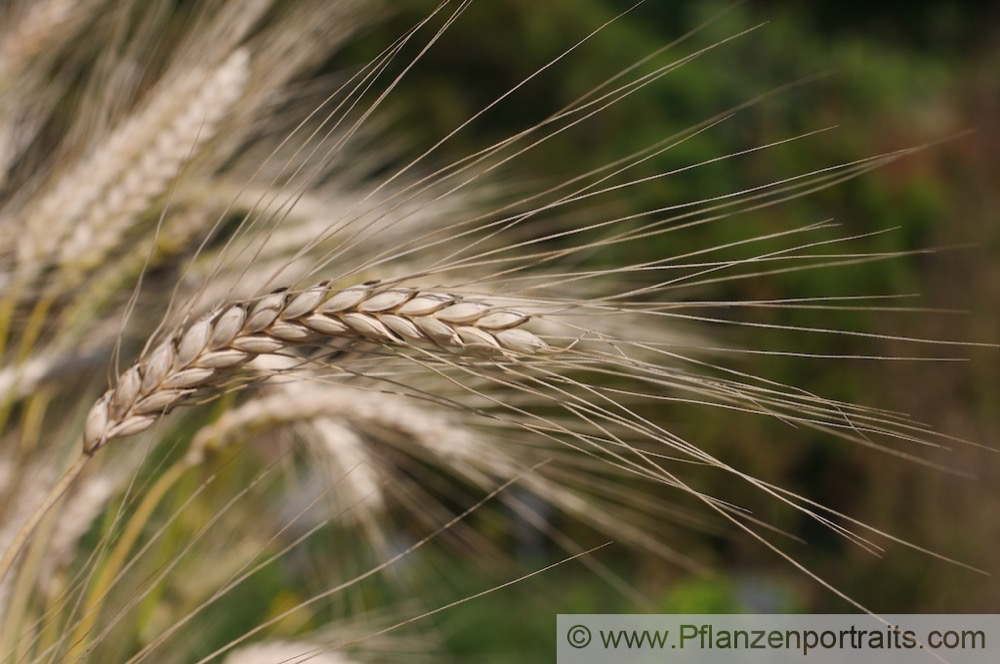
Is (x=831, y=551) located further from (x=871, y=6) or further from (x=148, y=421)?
(x=871, y=6)

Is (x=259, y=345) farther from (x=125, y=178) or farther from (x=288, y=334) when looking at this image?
(x=125, y=178)

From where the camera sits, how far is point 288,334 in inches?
19.2

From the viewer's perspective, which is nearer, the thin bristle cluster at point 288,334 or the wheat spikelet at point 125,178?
the thin bristle cluster at point 288,334

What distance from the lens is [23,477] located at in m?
0.79
